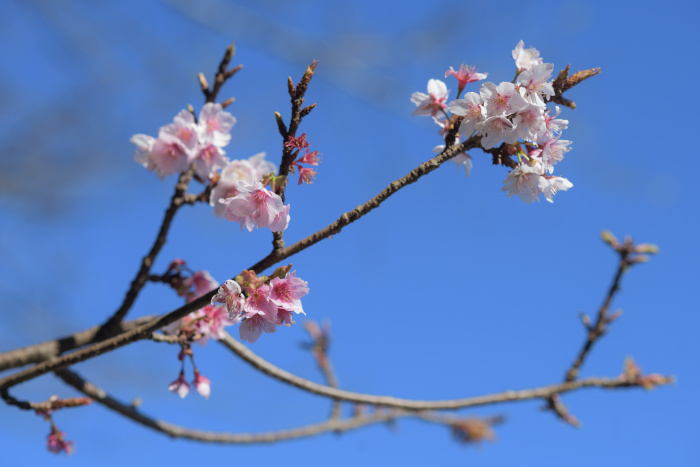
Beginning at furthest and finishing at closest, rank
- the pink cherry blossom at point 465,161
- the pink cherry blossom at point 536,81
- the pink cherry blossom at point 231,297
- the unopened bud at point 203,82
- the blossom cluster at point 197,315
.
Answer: the unopened bud at point 203,82 < the blossom cluster at point 197,315 < the pink cherry blossom at point 465,161 < the pink cherry blossom at point 536,81 < the pink cherry blossom at point 231,297

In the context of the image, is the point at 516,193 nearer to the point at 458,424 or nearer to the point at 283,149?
the point at 283,149

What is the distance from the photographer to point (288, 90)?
140 centimetres

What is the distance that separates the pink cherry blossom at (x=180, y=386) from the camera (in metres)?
2.18

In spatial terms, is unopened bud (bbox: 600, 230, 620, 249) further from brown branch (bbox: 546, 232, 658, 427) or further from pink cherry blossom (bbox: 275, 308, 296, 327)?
pink cherry blossom (bbox: 275, 308, 296, 327)

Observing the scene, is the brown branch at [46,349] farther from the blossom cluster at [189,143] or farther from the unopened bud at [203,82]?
the unopened bud at [203,82]

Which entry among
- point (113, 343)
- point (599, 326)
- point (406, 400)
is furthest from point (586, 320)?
point (113, 343)

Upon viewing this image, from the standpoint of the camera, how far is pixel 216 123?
234 cm

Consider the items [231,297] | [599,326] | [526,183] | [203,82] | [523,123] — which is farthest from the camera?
[599,326]

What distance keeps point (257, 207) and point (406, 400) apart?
1373 mm

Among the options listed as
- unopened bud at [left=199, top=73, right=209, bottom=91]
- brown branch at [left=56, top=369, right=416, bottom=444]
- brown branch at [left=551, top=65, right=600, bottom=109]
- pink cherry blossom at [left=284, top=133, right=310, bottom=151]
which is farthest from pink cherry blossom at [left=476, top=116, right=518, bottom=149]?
brown branch at [left=56, top=369, right=416, bottom=444]

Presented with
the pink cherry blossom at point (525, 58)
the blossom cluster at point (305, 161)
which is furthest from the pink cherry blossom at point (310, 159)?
the pink cherry blossom at point (525, 58)

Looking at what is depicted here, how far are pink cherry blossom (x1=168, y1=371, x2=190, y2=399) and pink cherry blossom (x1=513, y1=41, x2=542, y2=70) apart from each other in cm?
162

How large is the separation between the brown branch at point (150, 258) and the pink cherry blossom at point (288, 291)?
888mm

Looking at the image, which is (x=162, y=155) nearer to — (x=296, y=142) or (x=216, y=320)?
(x=216, y=320)
